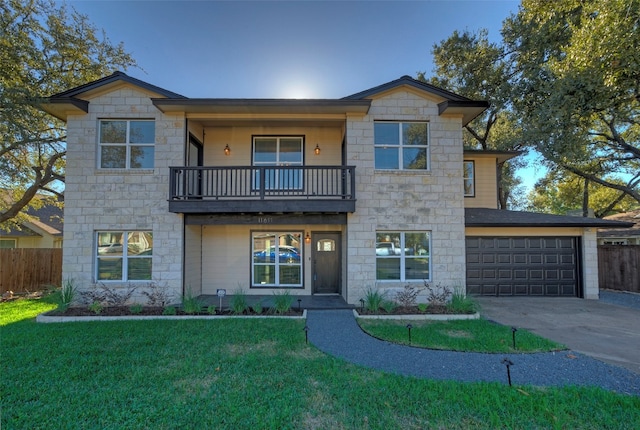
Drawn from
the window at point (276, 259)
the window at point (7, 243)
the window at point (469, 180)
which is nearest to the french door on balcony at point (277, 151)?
the window at point (276, 259)

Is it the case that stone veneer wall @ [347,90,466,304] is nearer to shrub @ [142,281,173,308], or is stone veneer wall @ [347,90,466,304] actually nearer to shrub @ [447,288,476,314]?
shrub @ [447,288,476,314]

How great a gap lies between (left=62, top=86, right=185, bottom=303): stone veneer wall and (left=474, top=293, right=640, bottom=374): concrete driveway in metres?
9.32

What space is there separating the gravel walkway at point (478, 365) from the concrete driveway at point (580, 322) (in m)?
0.65

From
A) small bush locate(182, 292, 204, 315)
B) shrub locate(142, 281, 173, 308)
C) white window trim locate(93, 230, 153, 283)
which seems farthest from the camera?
white window trim locate(93, 230, 153, 283)

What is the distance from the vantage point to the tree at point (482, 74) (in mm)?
15203

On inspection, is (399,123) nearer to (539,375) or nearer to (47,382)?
(539,375)

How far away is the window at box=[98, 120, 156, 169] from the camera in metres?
8.92

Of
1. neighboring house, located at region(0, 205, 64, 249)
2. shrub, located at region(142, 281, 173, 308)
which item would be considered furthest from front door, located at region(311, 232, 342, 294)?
neighboring house, located at region(0, 205, 64, 249)

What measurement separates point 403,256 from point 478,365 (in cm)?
432

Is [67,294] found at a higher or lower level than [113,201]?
lower

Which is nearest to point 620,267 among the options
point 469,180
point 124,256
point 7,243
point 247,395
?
point 469,180

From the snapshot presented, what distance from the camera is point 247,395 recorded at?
378 centimetres

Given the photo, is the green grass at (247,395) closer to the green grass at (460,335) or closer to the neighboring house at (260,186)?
the green grass at (460,335)

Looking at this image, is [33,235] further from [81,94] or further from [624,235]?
[624,235]
